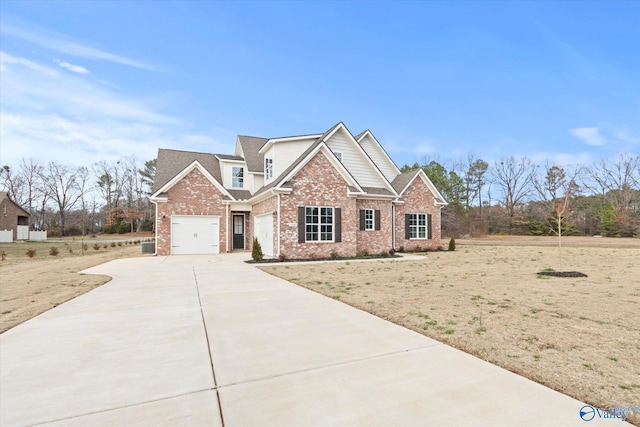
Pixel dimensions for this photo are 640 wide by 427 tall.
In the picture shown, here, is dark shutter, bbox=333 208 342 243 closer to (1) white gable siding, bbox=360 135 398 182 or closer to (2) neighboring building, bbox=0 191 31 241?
(1) white gable siding, bbox=360 135 398 182

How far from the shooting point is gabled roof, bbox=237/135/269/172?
20.5m

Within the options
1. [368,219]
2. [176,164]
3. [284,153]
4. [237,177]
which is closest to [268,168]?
[284,153]

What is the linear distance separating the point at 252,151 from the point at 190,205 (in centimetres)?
591

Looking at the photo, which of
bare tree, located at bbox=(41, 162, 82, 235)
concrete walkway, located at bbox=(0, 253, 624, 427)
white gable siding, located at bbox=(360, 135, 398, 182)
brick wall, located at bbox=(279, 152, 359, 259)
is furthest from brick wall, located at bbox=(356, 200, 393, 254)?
bare tree, located at bbox=(41, 162, 82, 235)

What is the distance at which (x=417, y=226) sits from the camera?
799 inches

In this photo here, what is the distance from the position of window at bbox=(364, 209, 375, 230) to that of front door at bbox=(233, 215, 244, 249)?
8.25m

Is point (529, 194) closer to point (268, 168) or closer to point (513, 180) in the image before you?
point (513, 180)

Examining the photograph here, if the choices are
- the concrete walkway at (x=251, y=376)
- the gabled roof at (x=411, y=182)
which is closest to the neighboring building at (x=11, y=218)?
the gabled roof at (x=411, y=182)

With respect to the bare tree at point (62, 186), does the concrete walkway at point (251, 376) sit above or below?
below

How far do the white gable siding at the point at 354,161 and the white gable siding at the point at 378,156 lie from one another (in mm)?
2928

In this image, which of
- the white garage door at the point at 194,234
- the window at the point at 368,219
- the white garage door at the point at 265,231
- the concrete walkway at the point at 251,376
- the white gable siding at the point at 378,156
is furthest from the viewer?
the white gable siding at the point at 378,156

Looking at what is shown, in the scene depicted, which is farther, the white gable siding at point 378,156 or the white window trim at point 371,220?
the white gable siding at point 378,156

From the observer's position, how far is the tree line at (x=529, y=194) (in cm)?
3997

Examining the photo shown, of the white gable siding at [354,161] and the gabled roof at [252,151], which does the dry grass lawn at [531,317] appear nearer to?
the white gable siding at [354,161]
